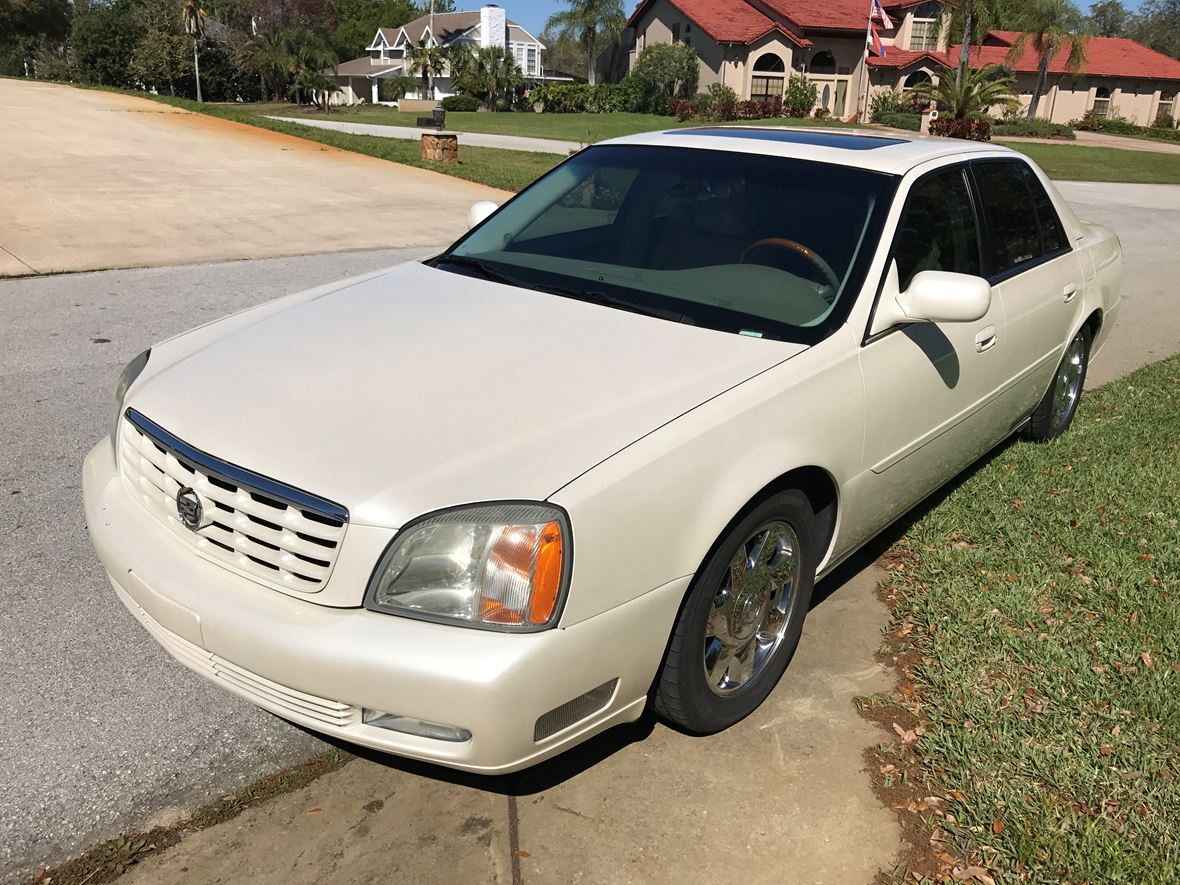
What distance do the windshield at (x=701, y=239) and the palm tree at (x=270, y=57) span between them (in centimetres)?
6054

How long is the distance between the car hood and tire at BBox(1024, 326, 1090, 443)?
2.76 metres

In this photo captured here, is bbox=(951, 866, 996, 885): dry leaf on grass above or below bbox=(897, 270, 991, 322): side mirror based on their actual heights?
below

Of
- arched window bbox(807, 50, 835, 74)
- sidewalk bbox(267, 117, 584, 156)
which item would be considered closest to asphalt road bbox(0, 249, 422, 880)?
sidewalk bbox(267, 117, 584, 156)

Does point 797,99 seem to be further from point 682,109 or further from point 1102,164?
point 1102,164

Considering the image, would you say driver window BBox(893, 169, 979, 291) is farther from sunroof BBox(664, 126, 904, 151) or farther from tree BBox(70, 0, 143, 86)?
tree BBox(70, 0, 143, 86)

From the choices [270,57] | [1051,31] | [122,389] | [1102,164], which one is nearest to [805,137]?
[122,389]

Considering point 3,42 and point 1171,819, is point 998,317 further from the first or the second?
point 3,42

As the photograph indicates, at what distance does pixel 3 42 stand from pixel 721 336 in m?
82.3

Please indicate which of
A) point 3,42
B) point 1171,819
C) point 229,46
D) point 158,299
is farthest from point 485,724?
point 3,42

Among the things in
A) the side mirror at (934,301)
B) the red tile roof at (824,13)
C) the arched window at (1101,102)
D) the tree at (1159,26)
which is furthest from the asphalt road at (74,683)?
the tree at (1159,26)

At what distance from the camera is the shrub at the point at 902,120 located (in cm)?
4106

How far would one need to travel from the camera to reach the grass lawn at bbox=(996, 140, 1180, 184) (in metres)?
24.9

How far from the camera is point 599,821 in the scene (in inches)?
105

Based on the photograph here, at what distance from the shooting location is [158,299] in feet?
25.1
